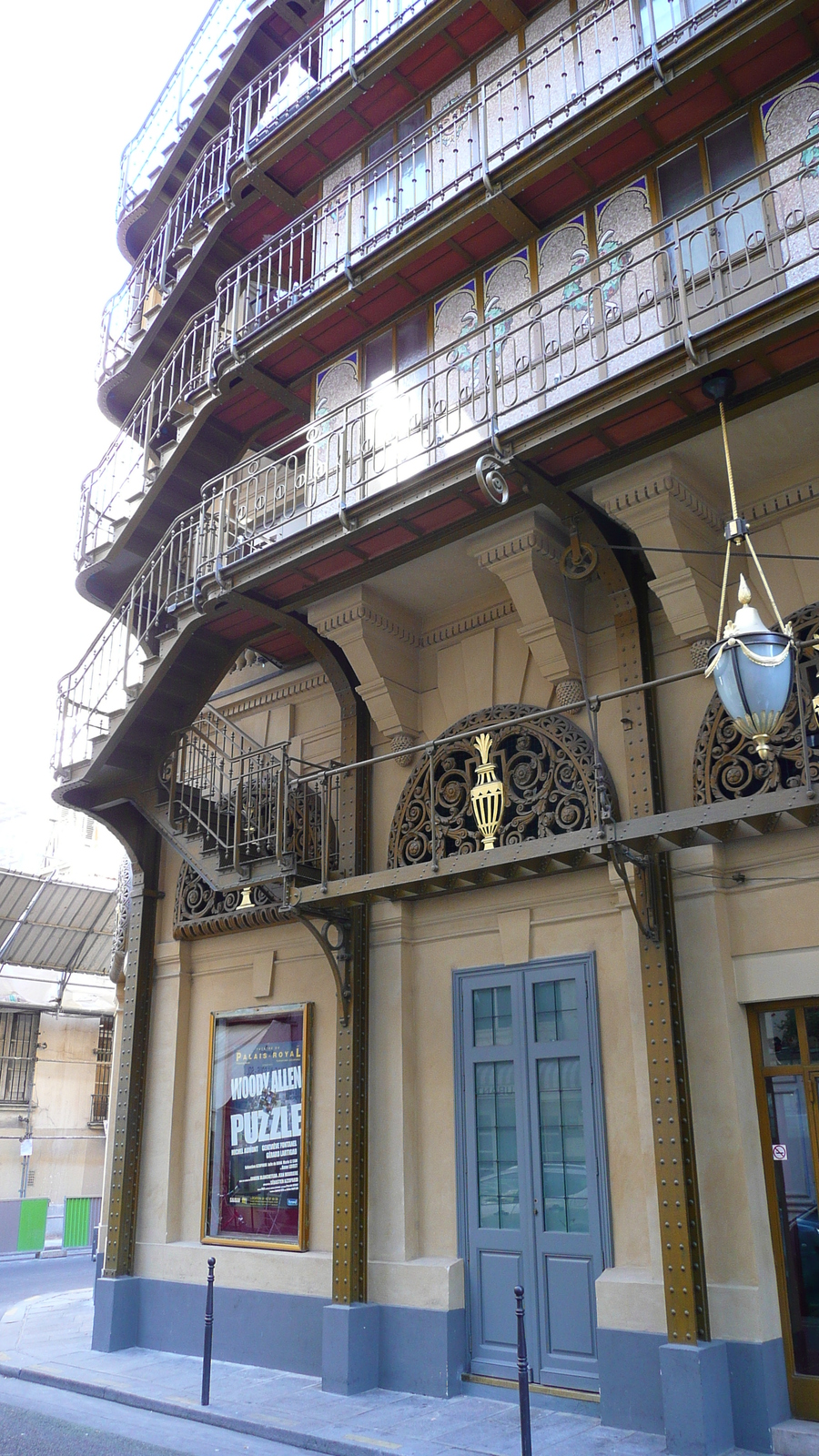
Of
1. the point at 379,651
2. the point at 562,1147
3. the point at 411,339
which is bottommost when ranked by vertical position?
the point at 562,1147

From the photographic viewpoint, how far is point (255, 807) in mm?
11930

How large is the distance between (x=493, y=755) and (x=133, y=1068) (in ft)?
20.8

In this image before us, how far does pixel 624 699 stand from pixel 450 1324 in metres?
5.77

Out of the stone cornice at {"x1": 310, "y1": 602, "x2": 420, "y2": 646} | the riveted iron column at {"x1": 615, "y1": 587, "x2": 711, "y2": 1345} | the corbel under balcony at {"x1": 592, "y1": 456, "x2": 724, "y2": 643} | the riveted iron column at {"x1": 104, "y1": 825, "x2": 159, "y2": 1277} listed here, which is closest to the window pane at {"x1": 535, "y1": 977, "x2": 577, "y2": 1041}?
the riveted iron column at {"x1": 615, "y1": 587, "x2": 711, "y2": 1345}

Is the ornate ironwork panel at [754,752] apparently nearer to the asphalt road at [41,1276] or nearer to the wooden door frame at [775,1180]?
the wooden door frame at [775,1180]

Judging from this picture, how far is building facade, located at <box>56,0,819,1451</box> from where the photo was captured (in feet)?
25.8

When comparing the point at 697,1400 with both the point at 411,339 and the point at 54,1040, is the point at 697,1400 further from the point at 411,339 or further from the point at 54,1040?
the point at 54,1040

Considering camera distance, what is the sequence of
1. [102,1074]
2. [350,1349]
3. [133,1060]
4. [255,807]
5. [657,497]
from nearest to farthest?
1. [657,497]
2. [350,1349]
3. [255,807]
4. [133,1060]
5. [102,1074]

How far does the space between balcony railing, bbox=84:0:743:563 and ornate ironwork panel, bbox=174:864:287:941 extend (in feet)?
16.3

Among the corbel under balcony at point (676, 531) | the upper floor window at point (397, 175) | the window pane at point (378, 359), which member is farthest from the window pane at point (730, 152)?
the window pane at point (378, 359)

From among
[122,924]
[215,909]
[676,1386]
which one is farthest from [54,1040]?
[676,1386]

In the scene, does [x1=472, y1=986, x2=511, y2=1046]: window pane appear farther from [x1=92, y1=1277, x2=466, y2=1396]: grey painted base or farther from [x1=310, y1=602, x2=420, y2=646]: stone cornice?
[x1=310, y1=602, x2=420, y2=646]: stone cornice

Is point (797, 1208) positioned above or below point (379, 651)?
below

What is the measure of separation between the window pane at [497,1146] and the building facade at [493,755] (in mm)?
32
